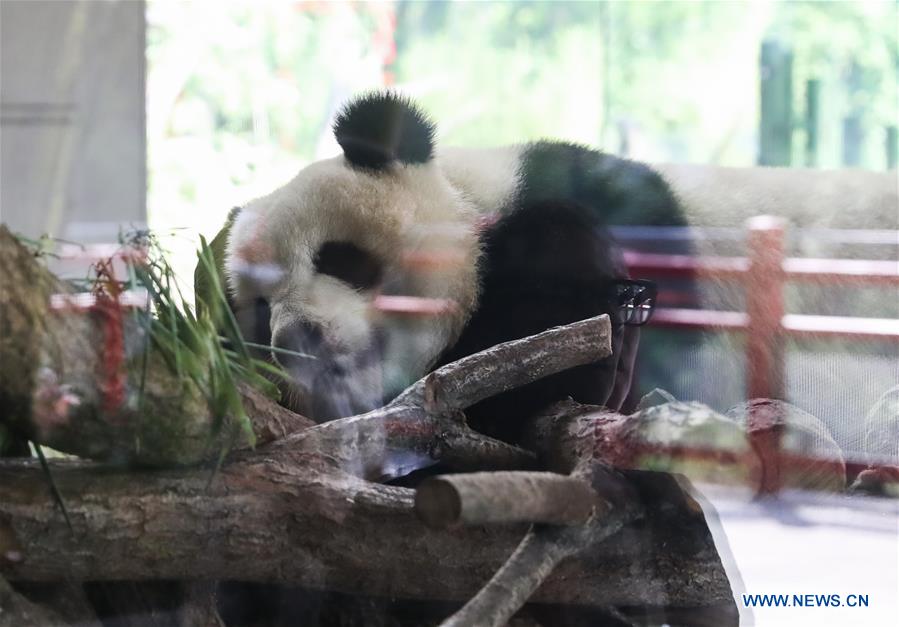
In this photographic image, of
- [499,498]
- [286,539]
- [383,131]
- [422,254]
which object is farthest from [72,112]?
[499,498]

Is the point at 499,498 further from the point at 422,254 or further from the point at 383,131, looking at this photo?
the point at 383,131

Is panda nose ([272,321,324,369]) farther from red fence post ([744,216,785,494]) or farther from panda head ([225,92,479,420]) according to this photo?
red fence post ([744,216,785,494])

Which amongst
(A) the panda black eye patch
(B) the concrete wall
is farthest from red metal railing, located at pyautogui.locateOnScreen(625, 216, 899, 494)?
(B) the concrete wall

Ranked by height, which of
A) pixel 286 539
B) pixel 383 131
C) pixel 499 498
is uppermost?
pixel 383 131

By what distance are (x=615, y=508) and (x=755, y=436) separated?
25cm

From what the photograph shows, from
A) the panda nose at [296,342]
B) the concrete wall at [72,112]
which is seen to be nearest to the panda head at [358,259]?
the panda nose at [296,342]

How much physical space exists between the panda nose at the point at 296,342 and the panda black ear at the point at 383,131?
331 millimetres

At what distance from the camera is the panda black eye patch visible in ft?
5.24

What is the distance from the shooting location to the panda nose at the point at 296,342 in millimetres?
1484

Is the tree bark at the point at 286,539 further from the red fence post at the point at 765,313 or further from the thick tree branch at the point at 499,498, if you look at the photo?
the red fence post at the point at 765,313

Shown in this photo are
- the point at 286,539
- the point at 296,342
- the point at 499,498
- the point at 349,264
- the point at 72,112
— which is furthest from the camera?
the point at 72,112

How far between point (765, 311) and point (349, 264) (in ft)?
2.43

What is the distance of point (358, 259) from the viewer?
163 centimetres

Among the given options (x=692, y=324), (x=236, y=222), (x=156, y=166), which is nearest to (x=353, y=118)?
(x=236, y=222)
